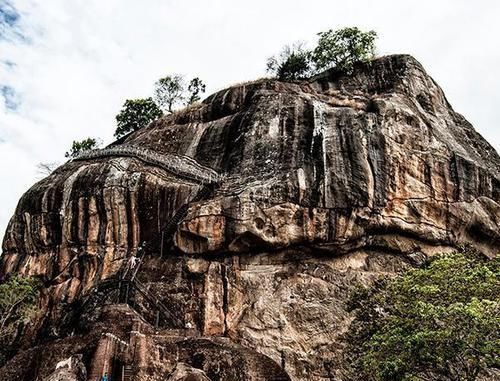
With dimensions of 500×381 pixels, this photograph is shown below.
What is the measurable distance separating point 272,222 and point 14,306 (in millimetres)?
14047

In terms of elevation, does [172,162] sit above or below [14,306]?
above

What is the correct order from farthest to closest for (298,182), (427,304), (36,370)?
1. (298,182)
2. (36,370)
3. (427,304)

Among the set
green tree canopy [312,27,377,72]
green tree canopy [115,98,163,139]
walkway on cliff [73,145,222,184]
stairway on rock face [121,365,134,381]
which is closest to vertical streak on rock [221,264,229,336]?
walkway on cliff [73,145,222,184]

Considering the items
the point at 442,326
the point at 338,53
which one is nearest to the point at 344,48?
the point at 338,53

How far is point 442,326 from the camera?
1429cm

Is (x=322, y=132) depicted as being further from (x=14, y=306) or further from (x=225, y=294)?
(x=14, y=306)

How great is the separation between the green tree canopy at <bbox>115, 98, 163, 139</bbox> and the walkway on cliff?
14.0m

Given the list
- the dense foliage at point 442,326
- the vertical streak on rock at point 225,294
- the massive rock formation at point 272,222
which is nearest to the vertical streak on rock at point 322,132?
the massive rock formation at point 272,222

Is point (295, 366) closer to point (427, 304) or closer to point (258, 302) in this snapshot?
point (258, 302)

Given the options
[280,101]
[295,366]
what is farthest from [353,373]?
Result: [280,101]

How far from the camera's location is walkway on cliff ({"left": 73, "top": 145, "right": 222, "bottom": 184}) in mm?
25094

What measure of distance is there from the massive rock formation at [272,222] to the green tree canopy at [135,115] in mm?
15041

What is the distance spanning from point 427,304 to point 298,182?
962 cm

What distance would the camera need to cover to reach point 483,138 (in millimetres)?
29875
